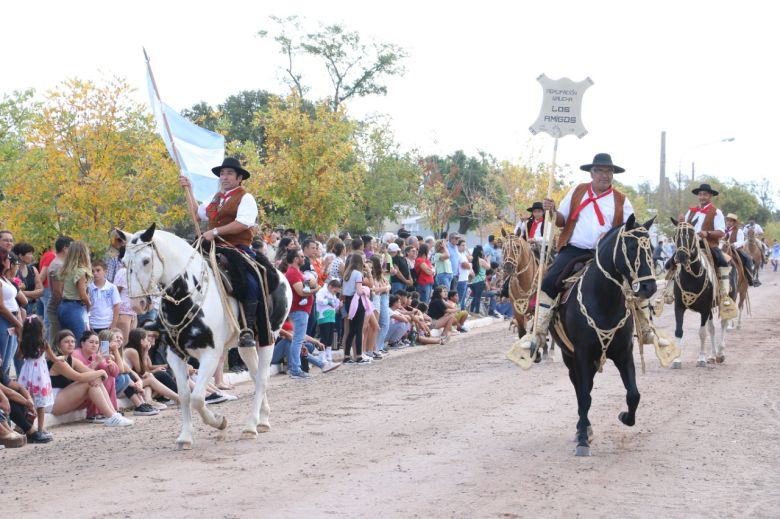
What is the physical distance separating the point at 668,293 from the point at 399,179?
1392 inches

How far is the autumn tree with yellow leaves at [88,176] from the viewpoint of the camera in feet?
59.7

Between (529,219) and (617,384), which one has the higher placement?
(529,219)

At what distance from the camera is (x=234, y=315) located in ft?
35.7

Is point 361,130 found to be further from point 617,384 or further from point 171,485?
point 171,485

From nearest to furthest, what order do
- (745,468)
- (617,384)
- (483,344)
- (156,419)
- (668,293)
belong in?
(745,468), (156,419), (617,384), (668,293), (483,344)

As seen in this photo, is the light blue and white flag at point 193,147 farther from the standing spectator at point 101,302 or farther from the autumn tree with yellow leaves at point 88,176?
the autumn tree with yellow leaves at point 88,176

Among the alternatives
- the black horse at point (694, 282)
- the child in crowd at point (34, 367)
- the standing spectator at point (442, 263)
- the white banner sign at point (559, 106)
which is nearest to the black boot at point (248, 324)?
the child in crowd at point (34, 367)

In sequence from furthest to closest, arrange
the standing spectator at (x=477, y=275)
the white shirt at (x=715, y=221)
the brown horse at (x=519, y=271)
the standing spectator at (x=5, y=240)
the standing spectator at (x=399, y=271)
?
the standing spectator at (x=477, y=275)
the standing spectator at (x=399, y=271)
the white shirt at (x=715, y=221)
the brown horse at (x=519, y=271)
the standing spectator at (x=5, y=240)

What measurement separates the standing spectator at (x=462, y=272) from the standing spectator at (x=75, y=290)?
14.1 metres

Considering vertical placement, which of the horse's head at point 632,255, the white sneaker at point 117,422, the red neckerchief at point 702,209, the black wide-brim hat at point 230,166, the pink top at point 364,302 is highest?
the black wide-brim hat at point 230,166

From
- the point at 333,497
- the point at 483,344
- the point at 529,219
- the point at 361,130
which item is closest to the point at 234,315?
the point at 333,497

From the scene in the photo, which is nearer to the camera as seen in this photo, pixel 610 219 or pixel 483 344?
pixel 610 219

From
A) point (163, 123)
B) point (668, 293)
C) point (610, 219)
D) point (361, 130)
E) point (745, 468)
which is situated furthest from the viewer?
point (361, 130)

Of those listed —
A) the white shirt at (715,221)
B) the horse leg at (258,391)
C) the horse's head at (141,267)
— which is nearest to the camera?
the horse's head at (141,267)
